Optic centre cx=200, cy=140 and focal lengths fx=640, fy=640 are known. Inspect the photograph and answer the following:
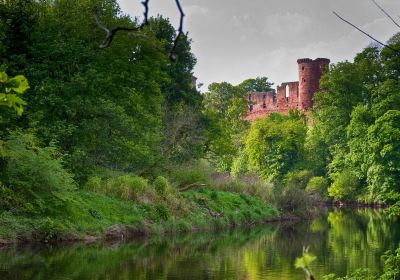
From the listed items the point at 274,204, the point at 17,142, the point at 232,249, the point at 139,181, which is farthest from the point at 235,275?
the point at 274,204

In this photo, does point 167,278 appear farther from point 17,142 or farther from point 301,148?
point 301,148

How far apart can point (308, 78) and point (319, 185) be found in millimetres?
16891

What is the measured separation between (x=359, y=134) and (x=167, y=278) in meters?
32.5

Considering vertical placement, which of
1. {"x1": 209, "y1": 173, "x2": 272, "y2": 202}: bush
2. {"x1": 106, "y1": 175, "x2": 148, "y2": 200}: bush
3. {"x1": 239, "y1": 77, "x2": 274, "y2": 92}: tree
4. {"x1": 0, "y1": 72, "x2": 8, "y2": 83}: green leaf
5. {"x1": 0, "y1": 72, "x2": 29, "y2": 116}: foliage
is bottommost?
{"x1": 0, "y1": 72, "x2": 29, "y2": 116}: foliage

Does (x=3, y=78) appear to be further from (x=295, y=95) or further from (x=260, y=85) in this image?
(x=260, y=85)

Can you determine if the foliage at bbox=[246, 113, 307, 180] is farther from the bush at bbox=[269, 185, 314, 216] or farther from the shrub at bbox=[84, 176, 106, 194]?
the shrub at bbox=[84, 176, 106, 194]

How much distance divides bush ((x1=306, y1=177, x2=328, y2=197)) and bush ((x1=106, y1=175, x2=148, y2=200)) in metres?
25.0

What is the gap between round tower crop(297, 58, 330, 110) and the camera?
6059 centimetres

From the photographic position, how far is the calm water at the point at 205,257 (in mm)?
13141

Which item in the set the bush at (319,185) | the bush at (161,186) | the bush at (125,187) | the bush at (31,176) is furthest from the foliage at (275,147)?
the bush at (31,176)

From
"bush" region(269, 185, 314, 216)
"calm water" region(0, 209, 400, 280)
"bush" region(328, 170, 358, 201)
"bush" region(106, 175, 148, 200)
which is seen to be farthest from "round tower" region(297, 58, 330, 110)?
"bush" region(106, 175, 148, 200)

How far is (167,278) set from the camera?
1271 centimetres

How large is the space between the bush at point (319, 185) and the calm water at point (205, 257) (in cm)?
2280

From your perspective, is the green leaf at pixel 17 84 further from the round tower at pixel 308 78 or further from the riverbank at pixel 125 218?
the round tower at pixel 308 78
